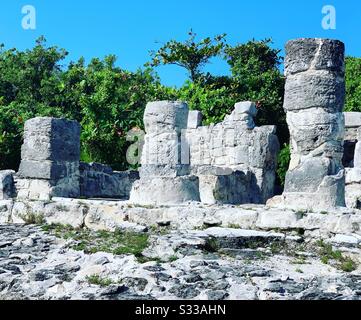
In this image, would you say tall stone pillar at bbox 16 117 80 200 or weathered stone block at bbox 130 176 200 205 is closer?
weathered stone block at bbox 130 176 200 205

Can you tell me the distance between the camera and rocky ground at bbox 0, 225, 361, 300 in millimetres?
6555

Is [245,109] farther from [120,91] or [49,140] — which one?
[120,91]

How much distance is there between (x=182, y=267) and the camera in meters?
7.38

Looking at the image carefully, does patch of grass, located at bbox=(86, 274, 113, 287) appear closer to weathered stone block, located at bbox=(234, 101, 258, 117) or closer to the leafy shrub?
weathered stone block, located at bbox=(234, 101, 258, 117)

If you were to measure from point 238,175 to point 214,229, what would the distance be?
5.31 meters

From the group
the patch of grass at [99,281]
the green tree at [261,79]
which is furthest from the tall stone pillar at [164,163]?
the green tree at [261,79]

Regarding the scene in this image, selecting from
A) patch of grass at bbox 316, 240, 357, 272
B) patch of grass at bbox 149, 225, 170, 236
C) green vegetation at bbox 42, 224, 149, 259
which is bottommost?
patch of grass at bbox 316, 240, 357, 272

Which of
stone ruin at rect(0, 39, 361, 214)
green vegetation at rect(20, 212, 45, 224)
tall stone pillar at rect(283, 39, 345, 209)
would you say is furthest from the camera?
green vegetation at rect(20, 212, 45, 224)

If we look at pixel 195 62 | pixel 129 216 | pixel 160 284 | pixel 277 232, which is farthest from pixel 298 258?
pixel 195 62

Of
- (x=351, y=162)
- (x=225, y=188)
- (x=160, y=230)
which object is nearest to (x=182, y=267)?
(x=160, y=230)

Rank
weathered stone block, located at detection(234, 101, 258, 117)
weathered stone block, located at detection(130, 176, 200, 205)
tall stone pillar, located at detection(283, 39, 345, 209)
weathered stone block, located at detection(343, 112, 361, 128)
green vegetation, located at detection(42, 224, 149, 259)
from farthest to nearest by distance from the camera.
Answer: weathered stone block, located at detection(343, 112, 361, 128) < weathered stone block, located at detection(234, 101, 258, 117) < weathered stone block, located at detection(130, 176, 200, 205) < tall stone pillar, located at detection(283, 39, 345, 209) < green vegetation, located at detection(42, 224, 149, 259)

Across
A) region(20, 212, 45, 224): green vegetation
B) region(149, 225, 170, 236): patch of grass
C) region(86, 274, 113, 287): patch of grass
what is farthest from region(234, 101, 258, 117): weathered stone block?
region(86, 274, 113, 287): patch of grass

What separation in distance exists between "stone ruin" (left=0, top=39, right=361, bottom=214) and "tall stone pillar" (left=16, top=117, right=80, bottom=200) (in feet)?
0.06
